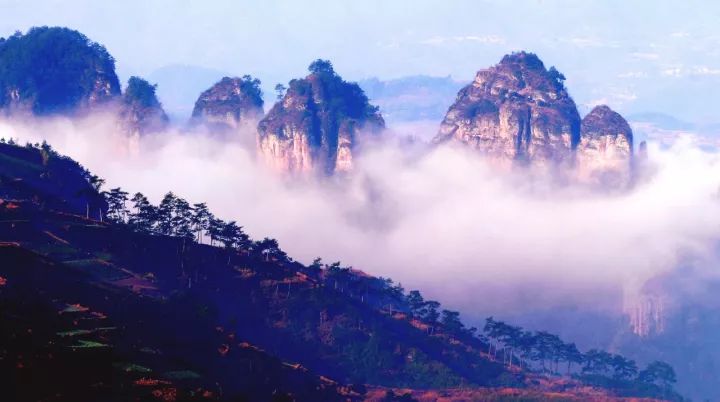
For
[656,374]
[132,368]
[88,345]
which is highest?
[88,345]

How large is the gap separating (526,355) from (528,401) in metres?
38.9

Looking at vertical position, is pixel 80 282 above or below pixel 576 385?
above

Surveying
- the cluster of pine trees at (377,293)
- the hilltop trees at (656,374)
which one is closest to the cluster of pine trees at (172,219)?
the cluster of pine trees at (377,293)

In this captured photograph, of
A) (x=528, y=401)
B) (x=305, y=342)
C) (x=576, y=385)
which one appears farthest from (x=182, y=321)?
(x=576, y=385)

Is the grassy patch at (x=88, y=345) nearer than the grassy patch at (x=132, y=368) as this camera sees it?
Yes

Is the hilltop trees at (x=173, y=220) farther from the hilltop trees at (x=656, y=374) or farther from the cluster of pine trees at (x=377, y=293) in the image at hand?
the hilltop trees at (x=656, y=374)

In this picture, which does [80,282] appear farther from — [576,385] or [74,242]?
[576,385]

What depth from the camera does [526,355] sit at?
182 meters

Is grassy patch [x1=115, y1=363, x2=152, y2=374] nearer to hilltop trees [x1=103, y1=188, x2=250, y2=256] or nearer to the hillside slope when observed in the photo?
the hillside slope

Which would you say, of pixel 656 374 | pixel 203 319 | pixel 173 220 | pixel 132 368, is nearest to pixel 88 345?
pixel 132 368

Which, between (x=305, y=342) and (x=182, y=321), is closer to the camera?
(x=182, y=321)

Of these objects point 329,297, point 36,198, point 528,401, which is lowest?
point 528,401

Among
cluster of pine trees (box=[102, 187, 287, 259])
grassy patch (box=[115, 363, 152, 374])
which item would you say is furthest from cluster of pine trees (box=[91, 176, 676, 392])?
grassy patch (box=[115, 363, 152, 374])

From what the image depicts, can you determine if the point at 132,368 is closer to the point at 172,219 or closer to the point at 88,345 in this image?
the point at 88,345
